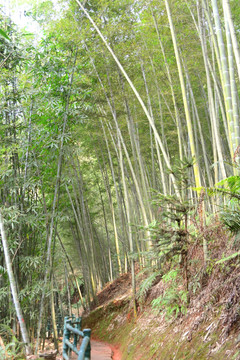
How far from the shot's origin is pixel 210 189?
8.75 ft

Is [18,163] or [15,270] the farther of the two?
[18,163]

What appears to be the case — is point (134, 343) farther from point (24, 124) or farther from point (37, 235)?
point (24, 124)

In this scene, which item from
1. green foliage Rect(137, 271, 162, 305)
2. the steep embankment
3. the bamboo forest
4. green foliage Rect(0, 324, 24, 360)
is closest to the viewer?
the steep embankment

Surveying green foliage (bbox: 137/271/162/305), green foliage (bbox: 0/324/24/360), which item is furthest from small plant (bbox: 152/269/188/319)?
green foliage (bbox: 0/324/24/360)

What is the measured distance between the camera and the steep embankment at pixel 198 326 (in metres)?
2.34

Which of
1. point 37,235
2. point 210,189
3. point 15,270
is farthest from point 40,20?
point 210,189

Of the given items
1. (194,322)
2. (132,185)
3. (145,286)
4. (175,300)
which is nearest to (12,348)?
(175,300)

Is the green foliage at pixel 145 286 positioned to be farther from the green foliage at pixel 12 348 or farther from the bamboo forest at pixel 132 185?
the green foliage at pixel 12 348

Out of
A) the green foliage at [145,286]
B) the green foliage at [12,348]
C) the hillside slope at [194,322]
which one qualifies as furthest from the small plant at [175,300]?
the green foliage at [12,348]

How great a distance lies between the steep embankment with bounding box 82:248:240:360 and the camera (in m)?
2.34

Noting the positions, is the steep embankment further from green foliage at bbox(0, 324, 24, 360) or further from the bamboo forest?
green foliage at bbox(0, 324, 24, 360)

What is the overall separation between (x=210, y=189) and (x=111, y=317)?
4.87 m

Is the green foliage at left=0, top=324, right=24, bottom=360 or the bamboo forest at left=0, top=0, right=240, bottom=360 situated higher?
the bamboo forest at left=0, top=0, right=240, bottom=360

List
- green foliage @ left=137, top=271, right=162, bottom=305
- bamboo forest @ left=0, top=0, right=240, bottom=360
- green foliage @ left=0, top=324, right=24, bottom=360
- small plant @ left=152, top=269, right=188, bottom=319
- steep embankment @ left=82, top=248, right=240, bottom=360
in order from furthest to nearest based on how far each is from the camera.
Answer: green foliage @ left=137, top=271, right=162, bottom=305
small plant @ left=152, top=269, right=188, bottom=319
green foliage @ left=0, top=324, right=24, bottom=360
bamboo forest @ left=0, top=0, right=240, bottom=360
steep embankment @ left=82, top=248, right=240, bottom=360
